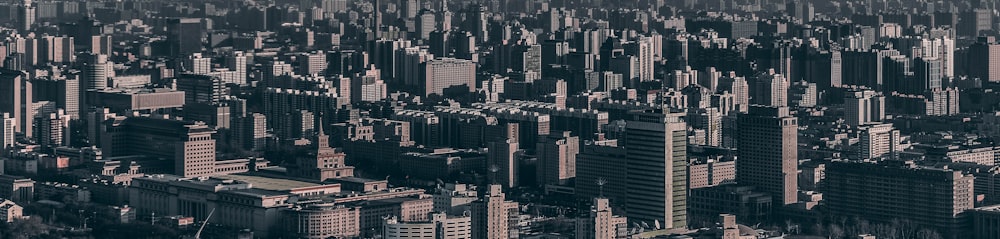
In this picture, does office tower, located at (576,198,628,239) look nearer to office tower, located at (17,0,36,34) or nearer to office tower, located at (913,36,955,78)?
office tower, located at (913,36,955,78)

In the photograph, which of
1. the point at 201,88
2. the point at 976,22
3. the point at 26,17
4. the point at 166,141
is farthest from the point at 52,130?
the point at 976,22

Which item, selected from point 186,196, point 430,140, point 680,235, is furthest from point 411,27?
point 680,235

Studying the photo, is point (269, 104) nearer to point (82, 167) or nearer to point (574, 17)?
point (82, 167)

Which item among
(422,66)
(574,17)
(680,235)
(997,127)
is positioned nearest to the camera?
(680,235)

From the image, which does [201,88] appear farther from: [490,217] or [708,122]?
[490,217]

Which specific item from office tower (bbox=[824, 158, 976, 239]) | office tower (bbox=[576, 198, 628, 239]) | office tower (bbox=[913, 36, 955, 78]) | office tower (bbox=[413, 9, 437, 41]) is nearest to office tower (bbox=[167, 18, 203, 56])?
office tower (bbox=[413, 9, 437, 41])

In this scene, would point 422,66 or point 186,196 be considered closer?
point 186,196
